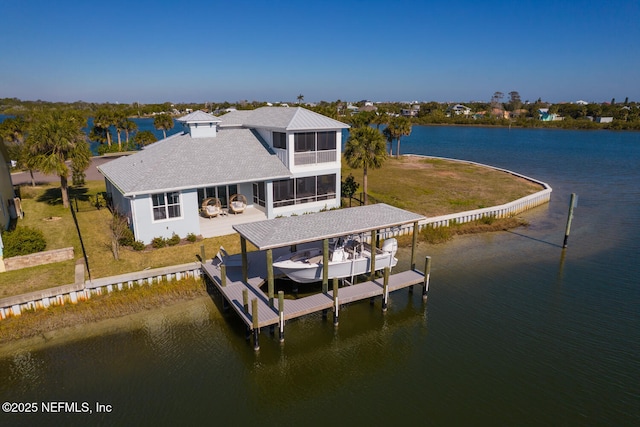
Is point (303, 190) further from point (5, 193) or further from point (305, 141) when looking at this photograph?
point (5, 193)

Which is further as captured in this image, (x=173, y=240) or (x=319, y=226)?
(x=173, y=240)

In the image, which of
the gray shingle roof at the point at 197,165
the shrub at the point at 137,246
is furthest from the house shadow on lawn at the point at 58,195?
the shrub at the point at 137,246

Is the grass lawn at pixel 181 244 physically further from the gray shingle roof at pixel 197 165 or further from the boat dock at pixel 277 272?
the boat dock at pixel 277 272

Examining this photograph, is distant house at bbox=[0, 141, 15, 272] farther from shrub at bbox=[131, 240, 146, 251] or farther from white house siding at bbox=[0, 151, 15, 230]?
shrub at bbox=[131, 240, 146, 251]

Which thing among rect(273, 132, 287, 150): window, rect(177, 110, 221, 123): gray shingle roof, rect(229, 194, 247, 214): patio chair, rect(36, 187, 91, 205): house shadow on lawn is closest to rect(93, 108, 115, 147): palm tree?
rect(36, 187, 91, 205): house shadow on lawn

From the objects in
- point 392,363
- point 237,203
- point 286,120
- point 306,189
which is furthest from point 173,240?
point 392,363

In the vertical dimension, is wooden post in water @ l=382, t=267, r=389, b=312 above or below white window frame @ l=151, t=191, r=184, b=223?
below
